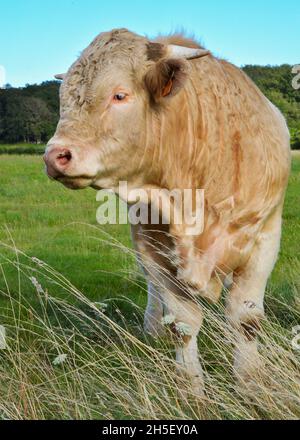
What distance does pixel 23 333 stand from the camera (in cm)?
643

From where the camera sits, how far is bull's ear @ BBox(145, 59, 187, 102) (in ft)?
15.6

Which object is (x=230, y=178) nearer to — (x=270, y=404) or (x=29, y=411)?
(x=270, y=404)

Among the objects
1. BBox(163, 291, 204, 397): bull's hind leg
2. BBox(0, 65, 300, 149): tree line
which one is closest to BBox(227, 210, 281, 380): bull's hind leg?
BBox(163, 291, 204, 397): bull's hind leg

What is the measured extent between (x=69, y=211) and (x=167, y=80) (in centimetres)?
1029

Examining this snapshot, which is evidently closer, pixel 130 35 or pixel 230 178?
pixel 130 35

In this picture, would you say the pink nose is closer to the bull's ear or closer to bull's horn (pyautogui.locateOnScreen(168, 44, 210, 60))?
the bull's ear

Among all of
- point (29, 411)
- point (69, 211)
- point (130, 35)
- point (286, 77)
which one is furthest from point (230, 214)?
point (286, 77)

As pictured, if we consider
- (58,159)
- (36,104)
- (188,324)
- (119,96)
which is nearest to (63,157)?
Result: (58,159)

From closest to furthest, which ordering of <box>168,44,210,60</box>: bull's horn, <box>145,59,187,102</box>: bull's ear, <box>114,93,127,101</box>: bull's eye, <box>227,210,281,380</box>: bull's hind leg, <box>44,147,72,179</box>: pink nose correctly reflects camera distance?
<box>44,147,72,179</box>: pink nose < <box>114,93,127,101</box>: bull's eye < <box>145,59,187,102</box>: bull's ear < <box>168,44,210,60</box>: bull's horn < <box>227,210,281,380</box>: bull's hind leg

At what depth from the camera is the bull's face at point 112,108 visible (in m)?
4.39

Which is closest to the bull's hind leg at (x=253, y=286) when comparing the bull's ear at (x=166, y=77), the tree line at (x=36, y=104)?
the bull's ear at (x=166, y=77)

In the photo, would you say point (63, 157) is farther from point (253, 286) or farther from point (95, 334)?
point (95, 334)

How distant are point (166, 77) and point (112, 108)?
48cm

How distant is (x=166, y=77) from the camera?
188 inches
